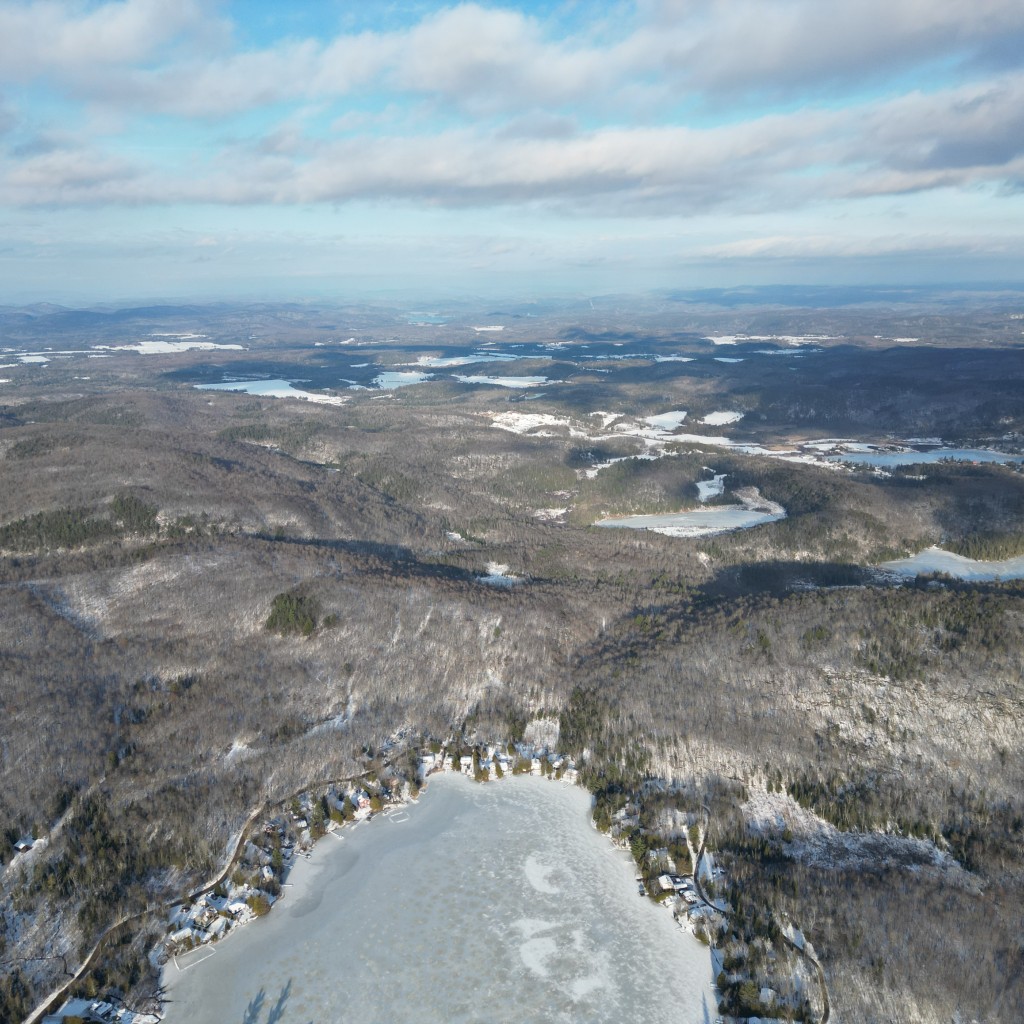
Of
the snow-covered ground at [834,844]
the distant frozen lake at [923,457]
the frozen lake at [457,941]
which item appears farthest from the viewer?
the distant frozen lake at [923,457]

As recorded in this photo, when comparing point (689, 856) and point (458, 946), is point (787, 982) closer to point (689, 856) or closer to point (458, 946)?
point (689, 856)

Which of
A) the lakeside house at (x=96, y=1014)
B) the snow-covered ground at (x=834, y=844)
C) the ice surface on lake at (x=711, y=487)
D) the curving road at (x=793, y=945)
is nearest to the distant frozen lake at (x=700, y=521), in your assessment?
the ice surface on lake at (x=711, y=487)

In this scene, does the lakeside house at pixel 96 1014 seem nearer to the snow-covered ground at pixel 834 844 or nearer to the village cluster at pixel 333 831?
the village cluster at pixel 333 831

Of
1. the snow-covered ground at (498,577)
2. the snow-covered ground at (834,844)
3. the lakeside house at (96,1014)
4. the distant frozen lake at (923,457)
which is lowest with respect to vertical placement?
the distant frozen lake at (923,457)

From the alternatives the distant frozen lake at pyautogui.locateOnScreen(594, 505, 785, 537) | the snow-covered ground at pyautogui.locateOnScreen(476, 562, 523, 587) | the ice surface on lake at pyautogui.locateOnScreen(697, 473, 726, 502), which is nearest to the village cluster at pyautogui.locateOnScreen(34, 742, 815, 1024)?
the snow-covered ground at pyautogui.locateOnScreen(476, 562, 523, 587)

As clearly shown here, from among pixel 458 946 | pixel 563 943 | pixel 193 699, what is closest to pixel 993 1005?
pixel 563 943

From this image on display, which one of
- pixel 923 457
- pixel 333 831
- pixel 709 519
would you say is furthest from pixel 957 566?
pixel 333 831
